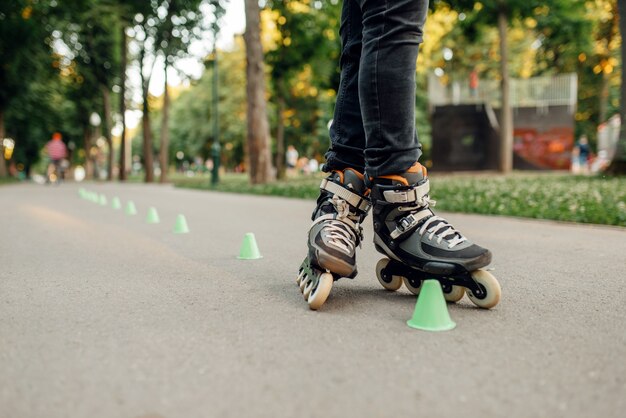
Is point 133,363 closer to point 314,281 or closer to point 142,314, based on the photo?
point 142,314

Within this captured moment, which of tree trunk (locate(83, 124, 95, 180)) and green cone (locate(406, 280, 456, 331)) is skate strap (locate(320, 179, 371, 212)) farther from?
tree trunk (locate(83, 124, 95, 180))

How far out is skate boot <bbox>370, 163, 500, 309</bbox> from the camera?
7.13 feet

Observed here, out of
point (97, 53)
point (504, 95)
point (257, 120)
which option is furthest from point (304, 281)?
point (97, 53)

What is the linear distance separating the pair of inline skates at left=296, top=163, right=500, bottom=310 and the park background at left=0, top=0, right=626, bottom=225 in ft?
13.6

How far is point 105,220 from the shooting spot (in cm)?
679

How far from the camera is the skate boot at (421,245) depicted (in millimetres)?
2172

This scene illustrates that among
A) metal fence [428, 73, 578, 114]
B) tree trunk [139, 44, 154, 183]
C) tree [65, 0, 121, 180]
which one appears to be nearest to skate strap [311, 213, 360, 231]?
tree trunk [139, 44, 154, 183]

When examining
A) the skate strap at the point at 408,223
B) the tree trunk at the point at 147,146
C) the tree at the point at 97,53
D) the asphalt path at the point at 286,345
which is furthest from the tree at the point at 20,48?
the skate strap at the point at 408,223

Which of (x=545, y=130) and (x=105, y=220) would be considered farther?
(x=545, y=130)

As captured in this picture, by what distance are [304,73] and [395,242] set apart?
28772 mm

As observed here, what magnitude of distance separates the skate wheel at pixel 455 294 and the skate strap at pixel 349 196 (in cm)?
54

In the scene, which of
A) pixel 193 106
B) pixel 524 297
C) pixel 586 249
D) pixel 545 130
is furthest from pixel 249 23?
pixel 193 106

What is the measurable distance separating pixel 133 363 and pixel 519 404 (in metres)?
1.02

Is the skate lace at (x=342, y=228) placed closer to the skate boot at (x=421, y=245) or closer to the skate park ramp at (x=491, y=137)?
the skate boot at (x=421, y=245)
